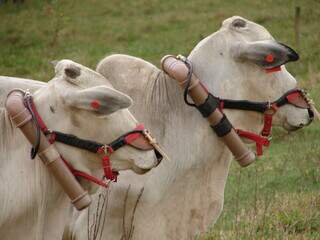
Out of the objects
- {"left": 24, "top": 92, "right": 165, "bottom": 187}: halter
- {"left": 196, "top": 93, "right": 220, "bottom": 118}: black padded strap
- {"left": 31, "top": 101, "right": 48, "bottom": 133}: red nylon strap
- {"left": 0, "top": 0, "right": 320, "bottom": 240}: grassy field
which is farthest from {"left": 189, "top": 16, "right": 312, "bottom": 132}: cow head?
{"left": 0, "top": 0, "right": 320, "bottom": 240}: grassy field

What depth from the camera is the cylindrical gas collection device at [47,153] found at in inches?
178

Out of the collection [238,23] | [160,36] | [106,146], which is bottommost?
[160,36]

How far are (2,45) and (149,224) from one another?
66.3 feet

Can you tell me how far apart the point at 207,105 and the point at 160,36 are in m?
18.7

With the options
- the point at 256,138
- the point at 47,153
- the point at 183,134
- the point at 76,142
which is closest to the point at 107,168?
the point at 76,142

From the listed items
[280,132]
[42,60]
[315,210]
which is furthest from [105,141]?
[42,60]

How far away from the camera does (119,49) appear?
23.3 meters

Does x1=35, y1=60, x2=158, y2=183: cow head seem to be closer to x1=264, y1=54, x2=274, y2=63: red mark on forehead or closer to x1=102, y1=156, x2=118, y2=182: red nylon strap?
x1=102, y1=156, x2=118, y2=182: red nylon strap

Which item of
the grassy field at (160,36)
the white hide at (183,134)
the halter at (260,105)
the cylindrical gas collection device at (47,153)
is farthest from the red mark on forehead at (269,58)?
the grassy field at (160,36)

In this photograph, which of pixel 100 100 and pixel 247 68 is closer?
pixel 100 100

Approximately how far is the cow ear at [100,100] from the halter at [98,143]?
0.19m

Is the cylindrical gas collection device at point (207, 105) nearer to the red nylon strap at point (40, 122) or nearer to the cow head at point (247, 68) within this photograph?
the cow head at point (247, 68)

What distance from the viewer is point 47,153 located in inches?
179

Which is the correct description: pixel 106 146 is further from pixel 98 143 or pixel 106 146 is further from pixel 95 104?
pixel 95 104
